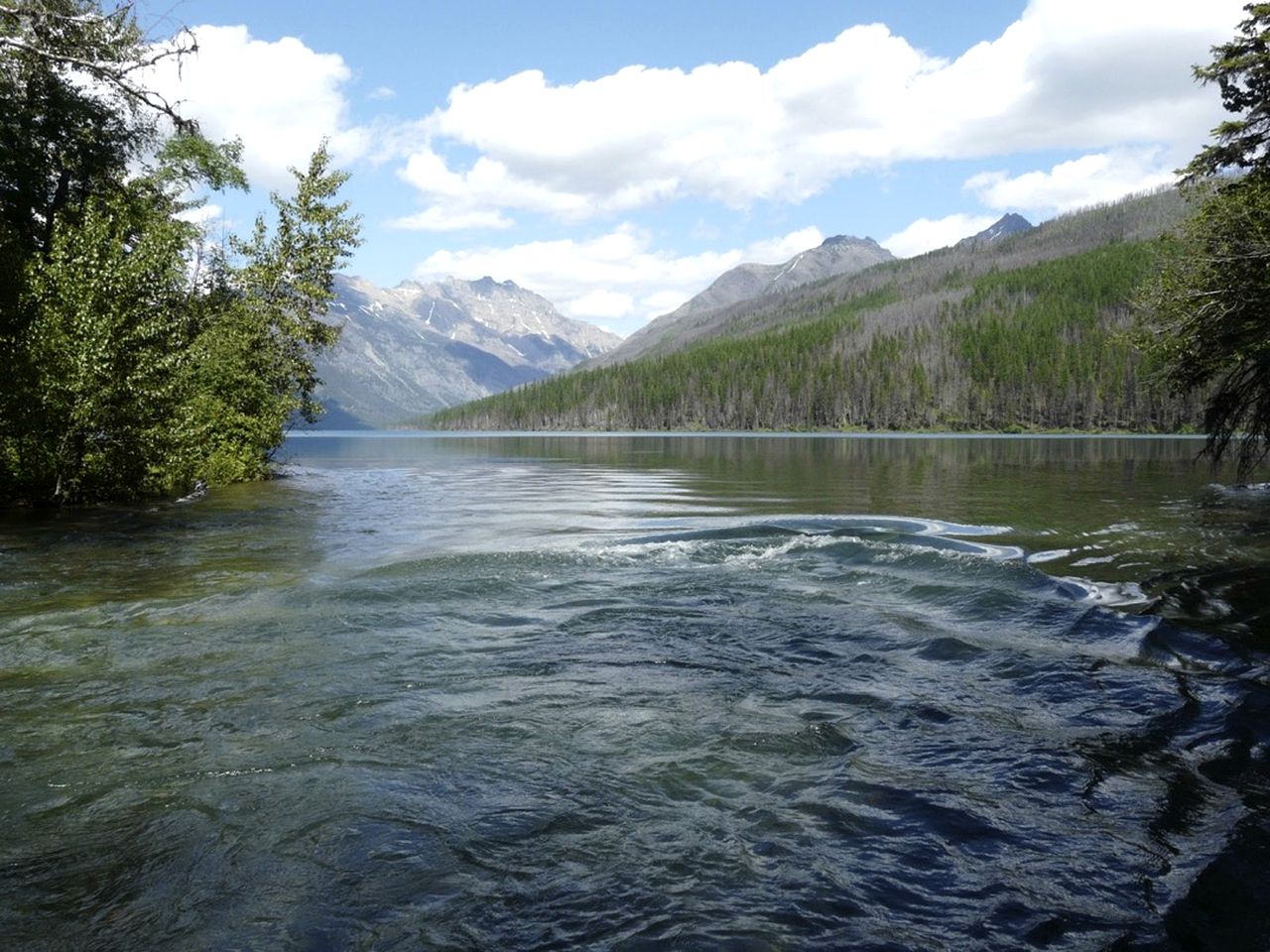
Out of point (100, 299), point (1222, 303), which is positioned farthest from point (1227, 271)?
point (100, 299)

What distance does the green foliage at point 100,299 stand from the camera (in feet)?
68.9

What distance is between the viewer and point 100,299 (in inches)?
885

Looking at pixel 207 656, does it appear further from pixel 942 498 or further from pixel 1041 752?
pixel 942 498

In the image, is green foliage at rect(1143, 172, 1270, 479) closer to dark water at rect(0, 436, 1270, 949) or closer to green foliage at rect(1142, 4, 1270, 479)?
green foliage at rect(1142, 4, 1270, 479)

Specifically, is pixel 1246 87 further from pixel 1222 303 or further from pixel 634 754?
pixel 634 754

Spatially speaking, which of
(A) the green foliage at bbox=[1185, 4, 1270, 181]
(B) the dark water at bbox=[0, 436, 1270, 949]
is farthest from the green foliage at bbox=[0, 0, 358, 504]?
(A) the green foliage at bbox=[1185, 4, 1270, 181]

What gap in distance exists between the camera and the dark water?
477 cm

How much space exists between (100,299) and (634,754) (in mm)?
22772

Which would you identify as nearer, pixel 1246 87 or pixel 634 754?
pixel 634 754

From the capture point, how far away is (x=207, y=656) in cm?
1002

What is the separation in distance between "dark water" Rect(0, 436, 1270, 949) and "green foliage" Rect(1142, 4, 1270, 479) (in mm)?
9037

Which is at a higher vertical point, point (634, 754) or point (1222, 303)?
point (1222, 303)

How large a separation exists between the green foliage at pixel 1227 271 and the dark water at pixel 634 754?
9037mm

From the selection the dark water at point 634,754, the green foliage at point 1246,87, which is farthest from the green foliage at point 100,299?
the green foliage at point 1246,87
